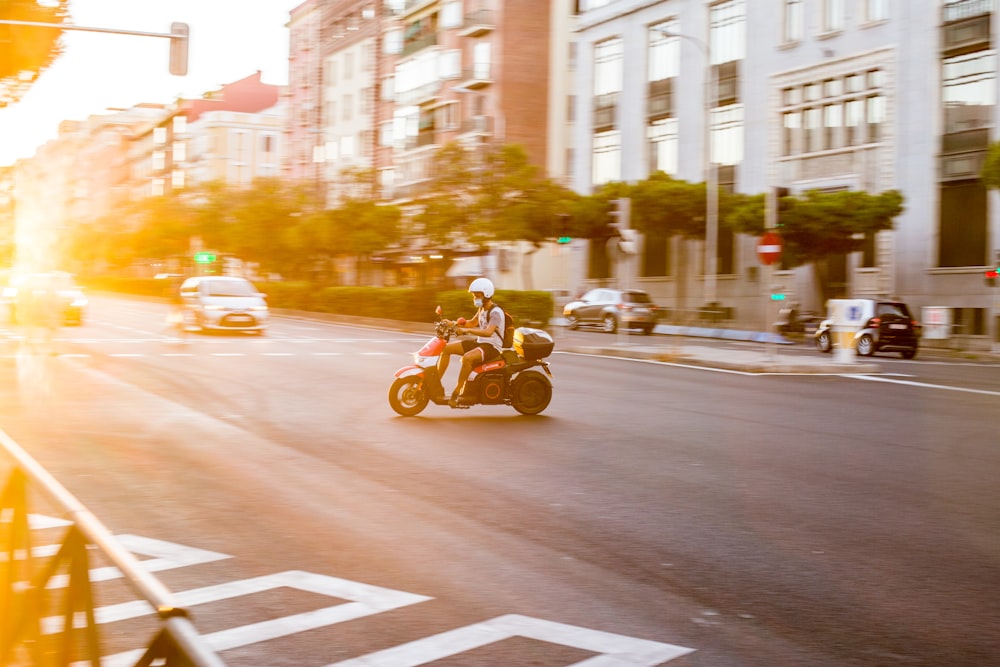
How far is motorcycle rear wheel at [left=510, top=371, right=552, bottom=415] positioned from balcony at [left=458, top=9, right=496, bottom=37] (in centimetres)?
5225

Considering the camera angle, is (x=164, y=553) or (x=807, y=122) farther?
(x=807, y=122)

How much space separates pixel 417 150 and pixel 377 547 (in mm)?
63538

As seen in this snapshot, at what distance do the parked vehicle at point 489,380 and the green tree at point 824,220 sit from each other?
79.6ft

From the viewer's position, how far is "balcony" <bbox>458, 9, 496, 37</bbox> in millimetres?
63875

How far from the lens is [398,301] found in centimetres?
4059

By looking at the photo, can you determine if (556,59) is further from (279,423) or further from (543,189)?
(279,423)

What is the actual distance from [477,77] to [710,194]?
23088 mm

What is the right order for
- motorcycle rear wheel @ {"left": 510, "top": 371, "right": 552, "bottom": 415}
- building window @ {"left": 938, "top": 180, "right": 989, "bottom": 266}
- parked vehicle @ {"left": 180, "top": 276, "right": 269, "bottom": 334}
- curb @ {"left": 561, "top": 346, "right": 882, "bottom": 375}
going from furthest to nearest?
building window @ {"left": 938, "top": 180, "right": 989, "bottom": 266} → parked vehicle @ {"left": 180, "top": 276, "right": 269, "bottom": 334} → curb @ {"left": 561, "top": 346, "right": 882, "bottom": 375} → motorcycle rear wheel @ {"left": 510, "top": 371, "right": 552, "bottom": 415}

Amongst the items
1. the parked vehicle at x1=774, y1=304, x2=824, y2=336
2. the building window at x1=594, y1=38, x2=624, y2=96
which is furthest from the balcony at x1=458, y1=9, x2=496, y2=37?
the parked vehicle at x1=774, y1=304, x2=824, y2=336

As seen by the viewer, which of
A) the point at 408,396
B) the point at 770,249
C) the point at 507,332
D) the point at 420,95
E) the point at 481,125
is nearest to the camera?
the point at 408,396

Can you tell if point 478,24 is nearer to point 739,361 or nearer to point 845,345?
point 845,345

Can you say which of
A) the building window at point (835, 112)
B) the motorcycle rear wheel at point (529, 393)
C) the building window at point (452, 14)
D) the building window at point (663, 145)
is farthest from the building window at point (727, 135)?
the motorcycle rear wheel at point (529, 393)

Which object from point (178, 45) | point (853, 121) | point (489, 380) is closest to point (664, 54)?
Result: point (853, 121)

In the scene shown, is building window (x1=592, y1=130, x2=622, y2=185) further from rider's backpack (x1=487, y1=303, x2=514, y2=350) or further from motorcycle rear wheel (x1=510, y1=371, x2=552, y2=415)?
rider's backpack (x1=487, y1=303, x2=514, y2=350)
